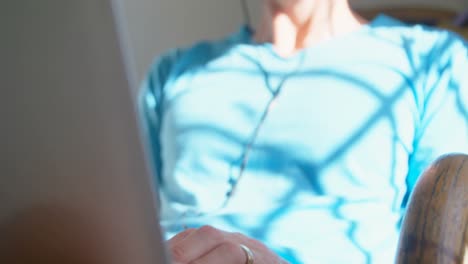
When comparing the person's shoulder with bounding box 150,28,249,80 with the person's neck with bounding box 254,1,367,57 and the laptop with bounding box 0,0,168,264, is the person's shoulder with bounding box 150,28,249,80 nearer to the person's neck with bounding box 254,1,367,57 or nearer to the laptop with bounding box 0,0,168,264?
the person's neck with bounding box 254,1,367,57

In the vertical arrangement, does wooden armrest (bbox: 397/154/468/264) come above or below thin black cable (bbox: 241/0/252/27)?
above

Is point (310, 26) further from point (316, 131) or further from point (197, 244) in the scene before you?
point (197, 244)

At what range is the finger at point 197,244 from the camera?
596 millimetres

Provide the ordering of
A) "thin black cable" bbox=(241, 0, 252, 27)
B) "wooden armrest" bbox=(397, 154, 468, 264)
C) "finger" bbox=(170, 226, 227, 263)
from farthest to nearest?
"thin black cable" bbox=(241, 0, 252, 27) → "finger" bbox=(170, 226, 227, 263) → "wooden armrest" bbox=(397, 154, 468, 264)

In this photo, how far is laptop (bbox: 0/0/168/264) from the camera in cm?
23

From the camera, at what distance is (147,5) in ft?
5.77

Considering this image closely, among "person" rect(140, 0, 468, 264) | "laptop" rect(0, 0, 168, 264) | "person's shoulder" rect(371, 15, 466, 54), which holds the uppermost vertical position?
"laptop" rect(0, 0, 168, 264)

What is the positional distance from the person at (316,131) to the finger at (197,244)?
0.56 ft

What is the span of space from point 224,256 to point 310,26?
2.00 ft

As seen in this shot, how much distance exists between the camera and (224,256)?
61 cm

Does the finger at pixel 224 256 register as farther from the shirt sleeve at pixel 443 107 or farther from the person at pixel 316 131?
the shirt sleeve at pixel 443 107

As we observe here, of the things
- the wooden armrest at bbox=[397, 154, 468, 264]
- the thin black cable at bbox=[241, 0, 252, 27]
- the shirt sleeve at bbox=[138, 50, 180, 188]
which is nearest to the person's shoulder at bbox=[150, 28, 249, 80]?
the shirt sleeve at bbox=[138, 50, 180, 188]

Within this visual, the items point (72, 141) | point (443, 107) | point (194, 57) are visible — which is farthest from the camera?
point (194, 57)

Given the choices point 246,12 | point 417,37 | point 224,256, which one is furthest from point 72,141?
point 246,12
